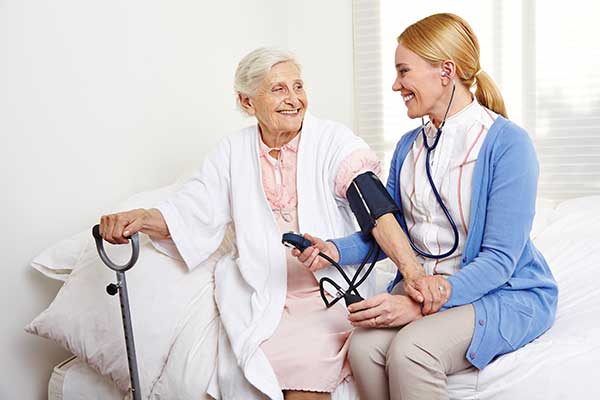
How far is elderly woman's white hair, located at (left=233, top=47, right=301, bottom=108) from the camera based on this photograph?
212 cm

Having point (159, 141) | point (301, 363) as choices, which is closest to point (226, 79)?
point (159, 141)

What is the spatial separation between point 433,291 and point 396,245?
0.19 meters

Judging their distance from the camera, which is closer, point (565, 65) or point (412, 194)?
point (412, 194)

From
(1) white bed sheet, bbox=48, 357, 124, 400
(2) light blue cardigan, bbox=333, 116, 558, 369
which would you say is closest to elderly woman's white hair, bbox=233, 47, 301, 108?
(2) light blue cardigan, bbox=333, 116, 558, 369

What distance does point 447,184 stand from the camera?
72.3 inches

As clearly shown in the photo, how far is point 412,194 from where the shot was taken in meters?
1.93

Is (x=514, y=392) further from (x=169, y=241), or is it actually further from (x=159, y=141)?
(x=159, y=141)

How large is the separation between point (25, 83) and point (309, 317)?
1.05m

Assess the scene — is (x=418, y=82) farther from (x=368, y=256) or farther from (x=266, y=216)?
(x=266, y=216)

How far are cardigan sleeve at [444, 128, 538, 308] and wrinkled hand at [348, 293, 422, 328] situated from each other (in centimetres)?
9

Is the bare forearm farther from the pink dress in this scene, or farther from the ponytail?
the ponytail

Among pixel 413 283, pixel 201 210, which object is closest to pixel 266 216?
pixel 201 210

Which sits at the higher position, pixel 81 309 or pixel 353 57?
pixel 353 57

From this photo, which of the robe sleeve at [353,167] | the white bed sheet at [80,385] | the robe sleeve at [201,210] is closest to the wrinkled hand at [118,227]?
the robe sleeve at [201,210]
